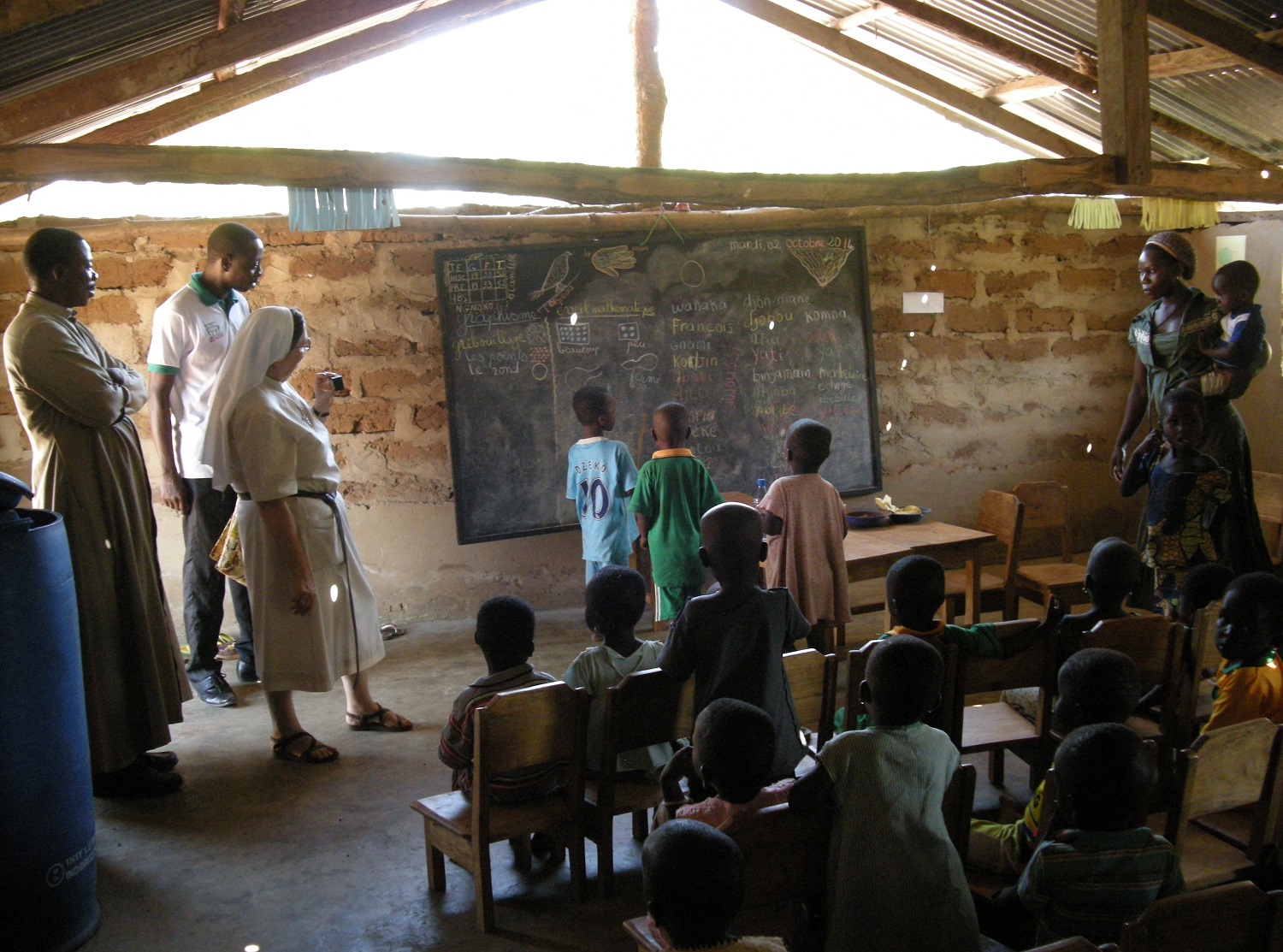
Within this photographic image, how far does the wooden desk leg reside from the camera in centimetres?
481

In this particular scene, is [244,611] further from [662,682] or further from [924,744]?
[924,744]

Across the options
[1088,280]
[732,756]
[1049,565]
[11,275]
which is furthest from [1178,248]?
[11,275]

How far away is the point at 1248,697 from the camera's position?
9.21 feet

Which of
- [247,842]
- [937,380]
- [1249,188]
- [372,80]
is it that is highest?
[372,80]

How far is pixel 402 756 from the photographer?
398cm

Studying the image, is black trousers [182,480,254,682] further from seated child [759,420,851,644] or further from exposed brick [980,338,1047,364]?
exposed brick [980,338,1047,364]

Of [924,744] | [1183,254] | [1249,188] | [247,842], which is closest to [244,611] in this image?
[247,842]

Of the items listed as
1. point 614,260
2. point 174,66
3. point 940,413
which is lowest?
point 940,413

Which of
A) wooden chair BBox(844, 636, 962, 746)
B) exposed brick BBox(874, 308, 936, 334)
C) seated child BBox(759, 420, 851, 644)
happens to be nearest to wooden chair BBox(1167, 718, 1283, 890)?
wooden chair BBox(844, 636, 962, 746)

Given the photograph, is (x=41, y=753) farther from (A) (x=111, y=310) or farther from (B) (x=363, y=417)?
(A) (x=111, y=310)

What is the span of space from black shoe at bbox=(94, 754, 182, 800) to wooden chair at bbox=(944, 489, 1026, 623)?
3307 millimetres

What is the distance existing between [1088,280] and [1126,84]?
102 inches

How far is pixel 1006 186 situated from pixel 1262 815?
290 cm

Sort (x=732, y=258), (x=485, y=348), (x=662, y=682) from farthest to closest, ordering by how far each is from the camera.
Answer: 1. (x=732, y=258)
2. (x=485, y=348)
3. (x=662, y=682)
